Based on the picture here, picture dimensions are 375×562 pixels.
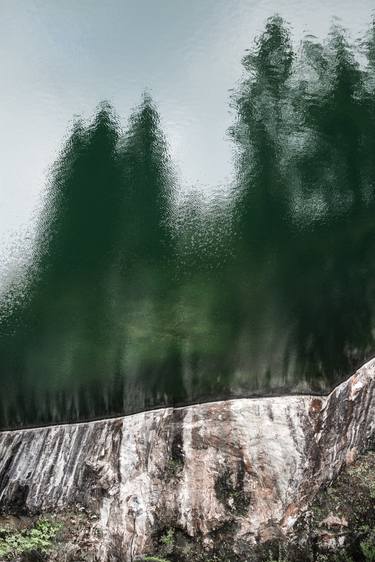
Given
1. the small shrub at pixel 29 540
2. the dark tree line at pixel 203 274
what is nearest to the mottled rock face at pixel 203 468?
the small shrub at pixel 29 540

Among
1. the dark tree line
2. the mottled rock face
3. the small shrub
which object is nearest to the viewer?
the small shrub

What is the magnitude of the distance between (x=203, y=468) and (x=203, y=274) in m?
2.87

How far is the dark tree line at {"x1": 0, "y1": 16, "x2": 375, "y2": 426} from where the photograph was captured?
711cm

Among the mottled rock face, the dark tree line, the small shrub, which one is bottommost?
the small shrub

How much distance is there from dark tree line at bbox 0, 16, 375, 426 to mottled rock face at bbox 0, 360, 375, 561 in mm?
343

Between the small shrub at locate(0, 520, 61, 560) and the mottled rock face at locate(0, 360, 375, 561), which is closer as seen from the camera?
the small shrub at locate(0, 520, 61, 560)

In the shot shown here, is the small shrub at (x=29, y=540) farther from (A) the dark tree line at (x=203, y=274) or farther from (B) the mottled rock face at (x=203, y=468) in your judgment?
(A) the dark tree line at (x=203, y=274)

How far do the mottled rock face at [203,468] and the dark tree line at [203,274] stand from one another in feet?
1.12

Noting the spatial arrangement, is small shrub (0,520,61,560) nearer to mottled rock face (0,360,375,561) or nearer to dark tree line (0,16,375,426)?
mottled rock face (0,360,375,561)

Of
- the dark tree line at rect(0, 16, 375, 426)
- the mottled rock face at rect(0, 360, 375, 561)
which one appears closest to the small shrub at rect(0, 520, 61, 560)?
the mottled rock face at rect(0, 360, 375, 561)

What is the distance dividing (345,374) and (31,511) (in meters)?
4.77

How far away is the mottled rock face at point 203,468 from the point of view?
634 centimetres

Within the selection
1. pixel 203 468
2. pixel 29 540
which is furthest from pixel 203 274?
pixel 29 540

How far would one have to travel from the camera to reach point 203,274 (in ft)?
24.8
